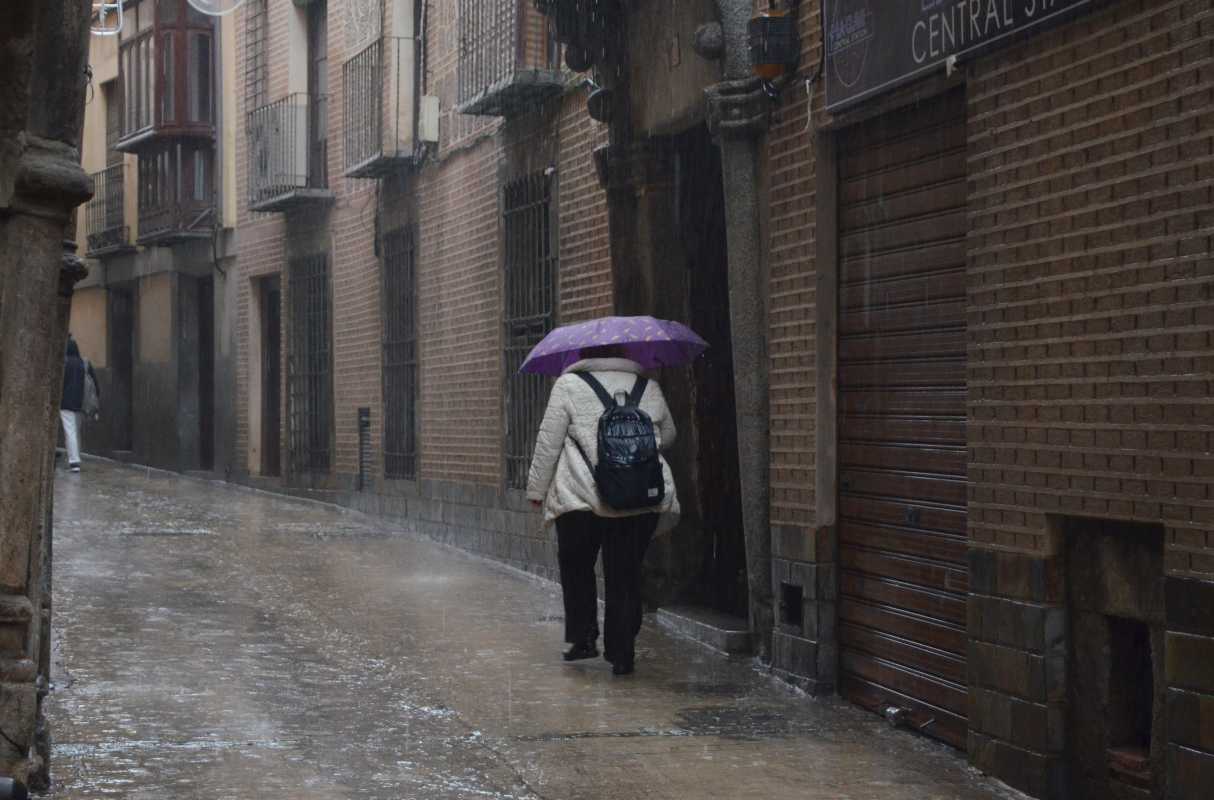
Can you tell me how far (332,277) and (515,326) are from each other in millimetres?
6308

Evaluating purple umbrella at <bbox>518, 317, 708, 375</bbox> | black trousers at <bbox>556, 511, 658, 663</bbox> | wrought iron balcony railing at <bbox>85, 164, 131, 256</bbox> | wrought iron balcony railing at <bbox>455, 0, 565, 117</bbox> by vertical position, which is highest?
wrought iron balcony railing at <bbox>85, 164, 131, 256</bbox>

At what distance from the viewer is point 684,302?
451 inches

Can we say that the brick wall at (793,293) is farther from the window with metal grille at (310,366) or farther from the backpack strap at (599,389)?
the window with metal grille at (310,366)

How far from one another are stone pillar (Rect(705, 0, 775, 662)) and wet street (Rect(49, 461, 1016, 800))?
1.81 ft

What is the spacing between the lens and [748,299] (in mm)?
9570

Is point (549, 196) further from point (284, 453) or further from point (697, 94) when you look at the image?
point (284, 453)

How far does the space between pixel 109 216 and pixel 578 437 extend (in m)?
23.1

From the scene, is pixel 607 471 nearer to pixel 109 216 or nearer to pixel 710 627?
pixel 710 627

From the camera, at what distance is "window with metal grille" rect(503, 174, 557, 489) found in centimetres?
1377

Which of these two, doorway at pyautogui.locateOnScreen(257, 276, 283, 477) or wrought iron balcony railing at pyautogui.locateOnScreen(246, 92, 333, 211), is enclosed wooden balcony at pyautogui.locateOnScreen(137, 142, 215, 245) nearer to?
doorway at pyautogui.locateOnScreen(257, 276, 283, 477)

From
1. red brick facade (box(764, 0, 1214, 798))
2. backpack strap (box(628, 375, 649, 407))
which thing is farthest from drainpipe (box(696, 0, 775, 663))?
red brick facade (box(764, 0, 1214, 798))

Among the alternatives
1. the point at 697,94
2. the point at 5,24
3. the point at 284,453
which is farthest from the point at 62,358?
the point at 284,453

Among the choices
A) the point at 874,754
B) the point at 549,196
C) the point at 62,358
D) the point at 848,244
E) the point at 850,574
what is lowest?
the point at 874,754

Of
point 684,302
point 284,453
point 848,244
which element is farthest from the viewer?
point 284,453
